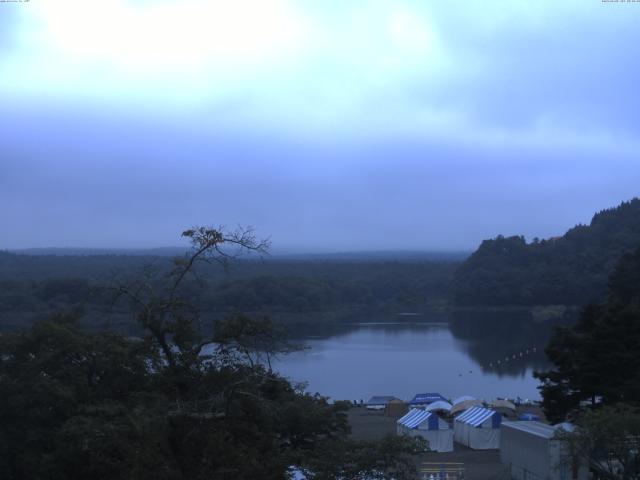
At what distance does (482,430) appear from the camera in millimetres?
11984

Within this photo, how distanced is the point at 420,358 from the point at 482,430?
48.6 ft

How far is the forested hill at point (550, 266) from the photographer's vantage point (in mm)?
47906

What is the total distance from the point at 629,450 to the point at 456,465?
3627mm

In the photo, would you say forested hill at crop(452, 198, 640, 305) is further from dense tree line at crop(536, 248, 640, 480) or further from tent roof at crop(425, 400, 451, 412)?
dense tree line at crop(536, 248, 640, 480)

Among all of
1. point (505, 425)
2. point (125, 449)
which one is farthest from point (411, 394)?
point (125, 449)

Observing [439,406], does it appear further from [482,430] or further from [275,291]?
[275,291]

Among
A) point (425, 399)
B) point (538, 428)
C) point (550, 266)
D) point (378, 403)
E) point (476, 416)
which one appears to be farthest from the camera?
point (550, 266)

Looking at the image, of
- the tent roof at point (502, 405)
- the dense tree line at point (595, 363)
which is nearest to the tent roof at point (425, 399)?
the tent roof at point (502, 405)

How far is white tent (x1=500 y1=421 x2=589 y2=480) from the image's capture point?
8.19m

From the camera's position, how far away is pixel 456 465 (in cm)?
1017

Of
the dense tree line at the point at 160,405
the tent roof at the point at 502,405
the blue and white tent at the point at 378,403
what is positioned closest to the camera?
the dense tree line at the point at 160,405

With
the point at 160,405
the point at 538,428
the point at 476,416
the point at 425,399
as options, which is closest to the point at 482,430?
the point at 476,416

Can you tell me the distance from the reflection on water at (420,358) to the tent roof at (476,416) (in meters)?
2.54

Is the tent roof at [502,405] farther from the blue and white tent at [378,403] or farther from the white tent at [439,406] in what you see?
the blue and white tent at [378,403]
